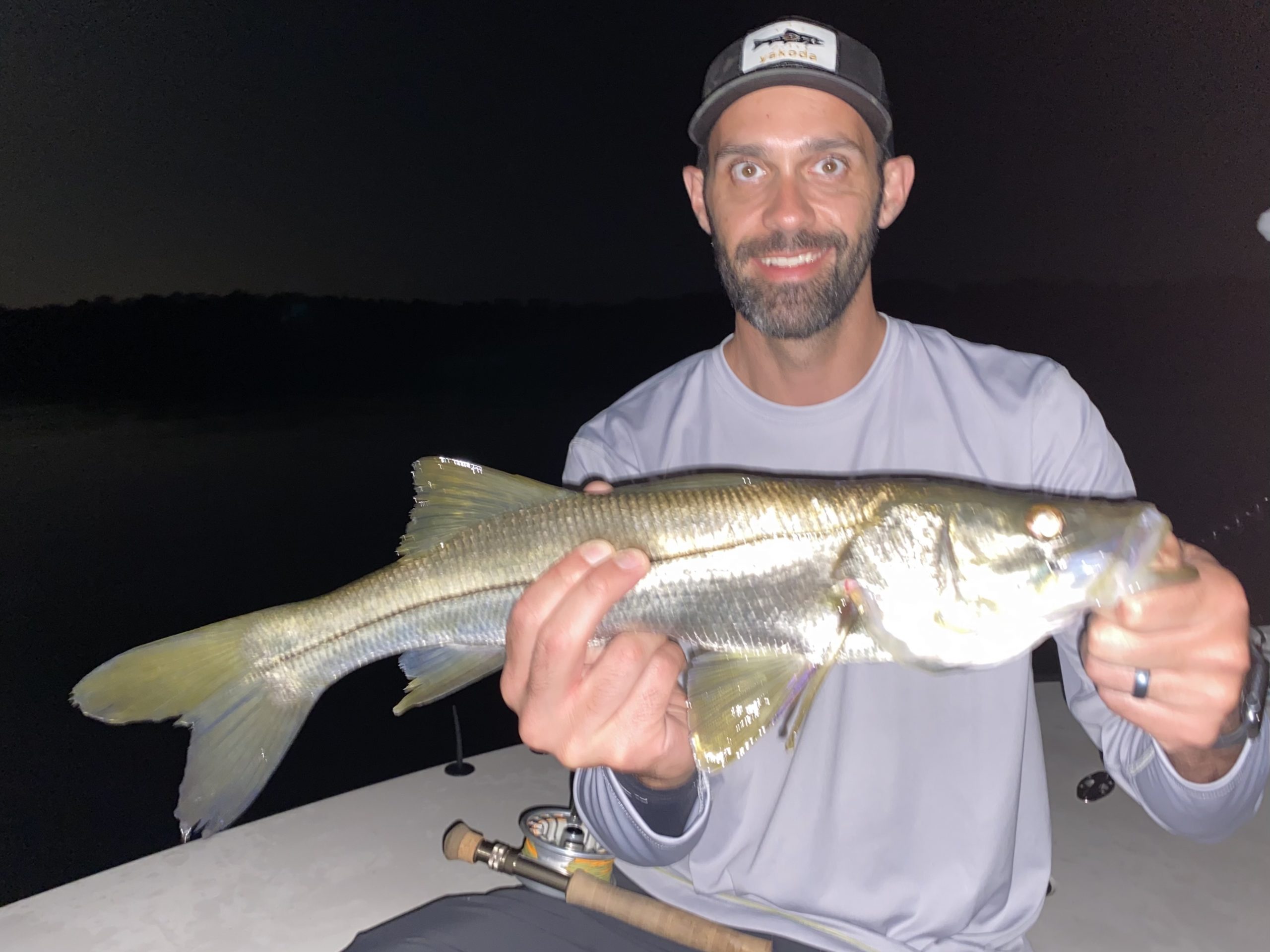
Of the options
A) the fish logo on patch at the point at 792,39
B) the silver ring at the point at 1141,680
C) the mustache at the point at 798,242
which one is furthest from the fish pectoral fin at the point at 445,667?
the fish logo on patch at the point at 792,39

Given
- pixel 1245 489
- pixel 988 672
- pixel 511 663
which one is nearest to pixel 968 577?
pixel 988 672

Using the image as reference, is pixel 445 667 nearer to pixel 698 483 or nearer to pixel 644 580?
pixel 644 580

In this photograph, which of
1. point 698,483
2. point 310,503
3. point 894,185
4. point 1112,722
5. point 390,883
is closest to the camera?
point 698,483

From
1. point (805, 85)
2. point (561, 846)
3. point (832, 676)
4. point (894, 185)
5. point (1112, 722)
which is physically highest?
point (805, 85)

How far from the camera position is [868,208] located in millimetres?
2619

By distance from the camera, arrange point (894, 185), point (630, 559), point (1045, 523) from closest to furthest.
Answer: point (1045, 523), point (630, 559), point (894, 185)

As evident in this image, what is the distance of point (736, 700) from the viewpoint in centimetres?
182

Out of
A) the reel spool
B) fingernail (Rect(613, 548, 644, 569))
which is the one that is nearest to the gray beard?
fingernail (Rect(613, 548, 644, 569))

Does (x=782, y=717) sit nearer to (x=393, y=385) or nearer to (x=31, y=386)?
(x=393, y=385)

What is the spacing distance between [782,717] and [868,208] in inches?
69.6

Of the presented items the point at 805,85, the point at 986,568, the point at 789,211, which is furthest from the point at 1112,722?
the point at 805,85

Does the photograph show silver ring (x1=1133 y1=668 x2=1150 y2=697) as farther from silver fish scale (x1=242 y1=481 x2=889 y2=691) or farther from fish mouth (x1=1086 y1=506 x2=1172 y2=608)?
silver fish scale (x1=242 y1=481 x2=889 y2=691)

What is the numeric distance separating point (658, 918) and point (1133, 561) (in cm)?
168

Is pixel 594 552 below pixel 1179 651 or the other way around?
the other way around
